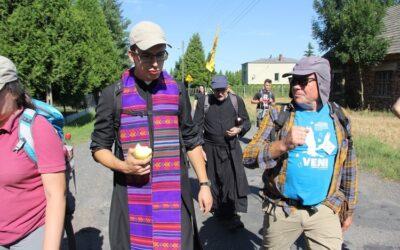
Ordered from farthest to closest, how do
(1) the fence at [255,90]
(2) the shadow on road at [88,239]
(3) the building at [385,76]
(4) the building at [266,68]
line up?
(4) the building at [266,68]
(1) the fence at [255,90]
(3) the building at [385,76]
(2) the shadow on road at [88,239]

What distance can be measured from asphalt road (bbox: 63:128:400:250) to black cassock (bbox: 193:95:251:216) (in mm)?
386

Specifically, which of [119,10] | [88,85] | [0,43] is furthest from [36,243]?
[119,10]

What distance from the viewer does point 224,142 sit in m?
6.34

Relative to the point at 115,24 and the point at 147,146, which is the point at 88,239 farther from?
the point at 115,24

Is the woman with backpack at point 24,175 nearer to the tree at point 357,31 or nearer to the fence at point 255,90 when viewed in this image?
the tree at point 357,31

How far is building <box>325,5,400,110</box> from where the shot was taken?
23.2 metres

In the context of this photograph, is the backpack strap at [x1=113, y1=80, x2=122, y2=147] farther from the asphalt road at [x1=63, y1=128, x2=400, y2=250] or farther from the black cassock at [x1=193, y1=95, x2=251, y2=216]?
the black cassock at [x1=193, y1=95, x2=251, y2=216]

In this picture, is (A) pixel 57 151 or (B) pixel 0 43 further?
(B) pixel 0 43

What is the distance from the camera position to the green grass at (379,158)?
28.3 feet

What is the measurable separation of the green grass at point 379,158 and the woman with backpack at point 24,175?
7.23 meters

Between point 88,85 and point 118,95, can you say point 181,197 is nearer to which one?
point 118,95

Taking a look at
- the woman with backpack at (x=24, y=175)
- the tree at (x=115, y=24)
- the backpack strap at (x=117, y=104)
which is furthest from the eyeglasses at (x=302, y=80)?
the tree at (x=115, y=24)

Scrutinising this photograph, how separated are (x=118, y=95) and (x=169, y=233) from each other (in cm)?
89

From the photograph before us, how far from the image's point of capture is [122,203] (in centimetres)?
275
